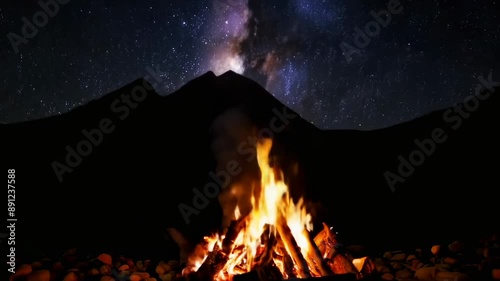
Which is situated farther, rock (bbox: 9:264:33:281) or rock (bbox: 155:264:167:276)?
rock (bbox: 155:264:167:276)

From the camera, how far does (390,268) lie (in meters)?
8.38

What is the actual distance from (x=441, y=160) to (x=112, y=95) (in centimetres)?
1850

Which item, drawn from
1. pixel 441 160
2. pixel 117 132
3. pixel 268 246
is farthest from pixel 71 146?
pixel 441 160

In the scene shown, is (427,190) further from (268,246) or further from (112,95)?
(112,95)

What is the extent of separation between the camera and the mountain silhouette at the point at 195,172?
41.7 feet

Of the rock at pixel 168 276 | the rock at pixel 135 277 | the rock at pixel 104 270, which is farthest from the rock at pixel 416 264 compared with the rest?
the rock at pixel 104 270

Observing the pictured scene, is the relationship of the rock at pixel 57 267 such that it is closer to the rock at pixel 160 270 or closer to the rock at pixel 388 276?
the rock at pixel 160 270

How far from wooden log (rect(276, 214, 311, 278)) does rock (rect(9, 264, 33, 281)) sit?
19.9 feet

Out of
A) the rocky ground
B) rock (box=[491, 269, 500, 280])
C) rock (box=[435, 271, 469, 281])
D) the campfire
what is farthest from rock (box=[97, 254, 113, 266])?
rock (box=[491, 269, 500, 280])

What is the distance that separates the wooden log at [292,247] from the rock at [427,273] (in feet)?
9.73

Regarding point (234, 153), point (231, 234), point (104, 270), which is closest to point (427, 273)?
point (231, 234)

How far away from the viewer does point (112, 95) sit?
62.3 feet

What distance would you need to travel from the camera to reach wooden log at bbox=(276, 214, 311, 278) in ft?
19.6

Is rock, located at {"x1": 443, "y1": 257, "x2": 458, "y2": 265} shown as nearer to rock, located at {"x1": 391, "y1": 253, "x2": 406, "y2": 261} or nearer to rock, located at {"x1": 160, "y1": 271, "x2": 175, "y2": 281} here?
rock, located at {"x1": 391, "y1": 253, "x2": 406, "y2": 261}
